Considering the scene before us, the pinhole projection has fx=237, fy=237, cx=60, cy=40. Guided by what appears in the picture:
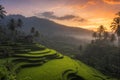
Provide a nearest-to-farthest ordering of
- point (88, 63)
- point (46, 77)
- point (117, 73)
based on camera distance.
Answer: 1. point (46, 77)
2. point (117, 73)
3. point (88, 63)

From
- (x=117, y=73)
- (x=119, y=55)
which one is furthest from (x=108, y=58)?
(x=117, y=73)

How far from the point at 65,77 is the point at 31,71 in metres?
7.27

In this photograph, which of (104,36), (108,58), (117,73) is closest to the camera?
(117,73)

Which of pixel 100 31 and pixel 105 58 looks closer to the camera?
pixel 105 58

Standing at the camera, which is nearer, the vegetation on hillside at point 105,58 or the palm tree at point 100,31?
the vegetation on hillside at point 105,58

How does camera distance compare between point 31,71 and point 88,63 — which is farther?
point 88,63

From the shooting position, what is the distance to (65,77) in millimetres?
50094

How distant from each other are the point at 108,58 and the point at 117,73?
16882mm

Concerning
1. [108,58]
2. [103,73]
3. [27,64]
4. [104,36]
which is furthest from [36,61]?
[104,36]

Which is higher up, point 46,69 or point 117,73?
point 46,69

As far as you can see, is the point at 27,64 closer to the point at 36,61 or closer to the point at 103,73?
the point at 36,61

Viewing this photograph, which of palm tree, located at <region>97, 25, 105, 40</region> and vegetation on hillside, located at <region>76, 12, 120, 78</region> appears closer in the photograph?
vegetation on hillside, located at <region>76, 12, 120, 78</region>

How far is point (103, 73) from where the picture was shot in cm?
7100

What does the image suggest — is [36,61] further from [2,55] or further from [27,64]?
[2,55]
